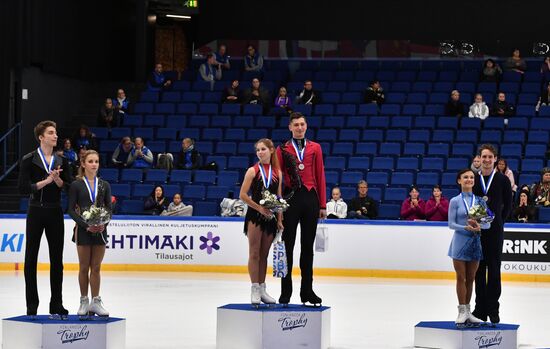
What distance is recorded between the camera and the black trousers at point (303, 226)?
33.3 ft

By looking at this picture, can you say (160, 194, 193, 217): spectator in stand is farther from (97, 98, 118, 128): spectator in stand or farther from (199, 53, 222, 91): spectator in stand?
(199, 53, 222, 91): spectator in stand

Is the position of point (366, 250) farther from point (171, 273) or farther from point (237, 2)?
point (237, 2)

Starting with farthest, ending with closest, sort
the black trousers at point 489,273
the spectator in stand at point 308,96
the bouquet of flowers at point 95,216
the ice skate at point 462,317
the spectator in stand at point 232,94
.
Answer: the spectator in stand at point 232,94
the spectator in stand at point 308,96
the black trousers at point 489,273
the ice skate at point 462,317
the bouquet of flowers at point 95,216

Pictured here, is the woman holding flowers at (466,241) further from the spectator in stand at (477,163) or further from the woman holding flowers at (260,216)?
the woman holding flowers at (260,216)

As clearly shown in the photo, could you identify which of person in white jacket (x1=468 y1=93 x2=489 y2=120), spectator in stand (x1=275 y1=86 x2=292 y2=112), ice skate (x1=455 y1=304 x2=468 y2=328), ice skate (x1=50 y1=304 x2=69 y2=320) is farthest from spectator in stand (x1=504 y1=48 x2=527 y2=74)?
ice skate (x1=50 y1=304 x2=69 y2=320)

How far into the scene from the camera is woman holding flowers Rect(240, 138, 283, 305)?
32.9 ft

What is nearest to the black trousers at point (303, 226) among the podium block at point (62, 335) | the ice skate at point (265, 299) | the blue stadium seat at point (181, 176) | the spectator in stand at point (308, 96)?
the ice skate at point (265, 299)

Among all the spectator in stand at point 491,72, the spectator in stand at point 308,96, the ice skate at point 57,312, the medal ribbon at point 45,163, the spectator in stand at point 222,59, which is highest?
the spectator in stand at point 222,59

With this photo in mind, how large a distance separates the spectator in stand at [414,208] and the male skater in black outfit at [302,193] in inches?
350

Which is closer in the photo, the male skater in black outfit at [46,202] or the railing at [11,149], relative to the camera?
the male skater in black outfit at [46,202]

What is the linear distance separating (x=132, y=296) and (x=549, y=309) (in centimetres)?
550

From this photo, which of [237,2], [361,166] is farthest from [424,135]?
[237,2]

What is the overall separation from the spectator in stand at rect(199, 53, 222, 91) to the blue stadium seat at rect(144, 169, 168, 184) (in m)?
4.10

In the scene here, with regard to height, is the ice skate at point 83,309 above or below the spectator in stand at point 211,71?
below
